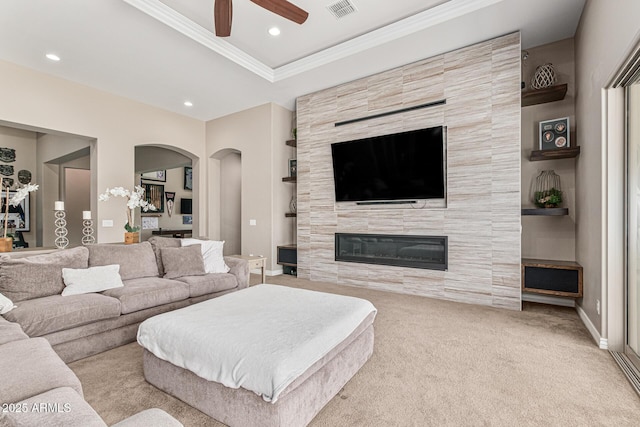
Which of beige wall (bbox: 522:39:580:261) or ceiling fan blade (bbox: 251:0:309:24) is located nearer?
ceiling fan blade (bbox: 251:0:309:24)

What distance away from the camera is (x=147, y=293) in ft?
8.90

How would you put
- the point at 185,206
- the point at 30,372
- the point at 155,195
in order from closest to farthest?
1. the point at 30,372
2. the point at 155,195
3. the point at 185,206

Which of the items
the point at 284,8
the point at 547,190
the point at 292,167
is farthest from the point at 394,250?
the point at 284,8

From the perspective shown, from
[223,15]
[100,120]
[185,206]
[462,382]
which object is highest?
[223,15]


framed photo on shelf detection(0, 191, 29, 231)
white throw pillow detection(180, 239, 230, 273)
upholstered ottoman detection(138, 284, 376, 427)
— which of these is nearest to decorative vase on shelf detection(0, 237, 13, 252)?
white throw pillow detection(180, 239, 230, 273)

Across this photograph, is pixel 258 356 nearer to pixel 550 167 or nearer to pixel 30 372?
pixel 30 372

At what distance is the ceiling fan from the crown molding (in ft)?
2.86

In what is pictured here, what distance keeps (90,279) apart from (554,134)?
4943mm

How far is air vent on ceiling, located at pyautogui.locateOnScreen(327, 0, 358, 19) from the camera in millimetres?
3049

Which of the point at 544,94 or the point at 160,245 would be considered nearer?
the point at 544,94

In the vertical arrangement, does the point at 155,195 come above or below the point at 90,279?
above

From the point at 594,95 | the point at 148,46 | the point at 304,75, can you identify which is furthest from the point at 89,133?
the point at 594,95

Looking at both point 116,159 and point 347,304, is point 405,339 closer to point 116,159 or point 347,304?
point 347,304

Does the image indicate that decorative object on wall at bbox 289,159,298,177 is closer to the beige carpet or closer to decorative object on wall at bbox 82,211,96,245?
decorative object on wall at bbox 82,211,96,245
